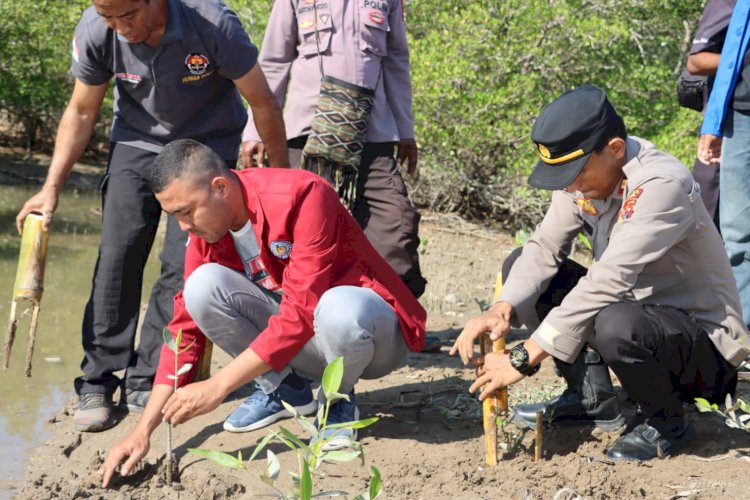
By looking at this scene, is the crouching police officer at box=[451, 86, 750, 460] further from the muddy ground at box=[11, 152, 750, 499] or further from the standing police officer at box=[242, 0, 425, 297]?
the standing police officer at box=[242, 0, 425, 297]

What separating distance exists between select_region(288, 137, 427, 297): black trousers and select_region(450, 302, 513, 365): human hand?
4.17 ft

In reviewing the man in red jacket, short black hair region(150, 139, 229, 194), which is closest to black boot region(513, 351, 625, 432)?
the man in red jacket

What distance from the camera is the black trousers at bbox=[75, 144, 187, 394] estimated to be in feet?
12.8

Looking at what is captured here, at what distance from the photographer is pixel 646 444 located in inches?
122

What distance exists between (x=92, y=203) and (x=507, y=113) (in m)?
4.61

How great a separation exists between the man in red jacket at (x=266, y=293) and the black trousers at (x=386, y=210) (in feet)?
3.44

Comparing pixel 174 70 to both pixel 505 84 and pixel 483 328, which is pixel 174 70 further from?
pixel 505 84

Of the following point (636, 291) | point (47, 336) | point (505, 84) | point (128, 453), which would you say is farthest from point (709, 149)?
point (505, 84)

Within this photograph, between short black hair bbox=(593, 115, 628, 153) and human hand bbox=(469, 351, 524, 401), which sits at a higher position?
short black hair bbox=(593, 115, 628, 153)

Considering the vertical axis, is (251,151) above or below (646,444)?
above

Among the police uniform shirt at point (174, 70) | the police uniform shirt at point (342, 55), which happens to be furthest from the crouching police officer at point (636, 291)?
the police uniform shirt at point (342, 55)

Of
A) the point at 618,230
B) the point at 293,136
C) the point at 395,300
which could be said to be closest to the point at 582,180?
the point at 618,230

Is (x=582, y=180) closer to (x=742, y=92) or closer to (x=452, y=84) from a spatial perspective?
(x=742, y=92)

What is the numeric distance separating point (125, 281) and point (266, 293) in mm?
728
